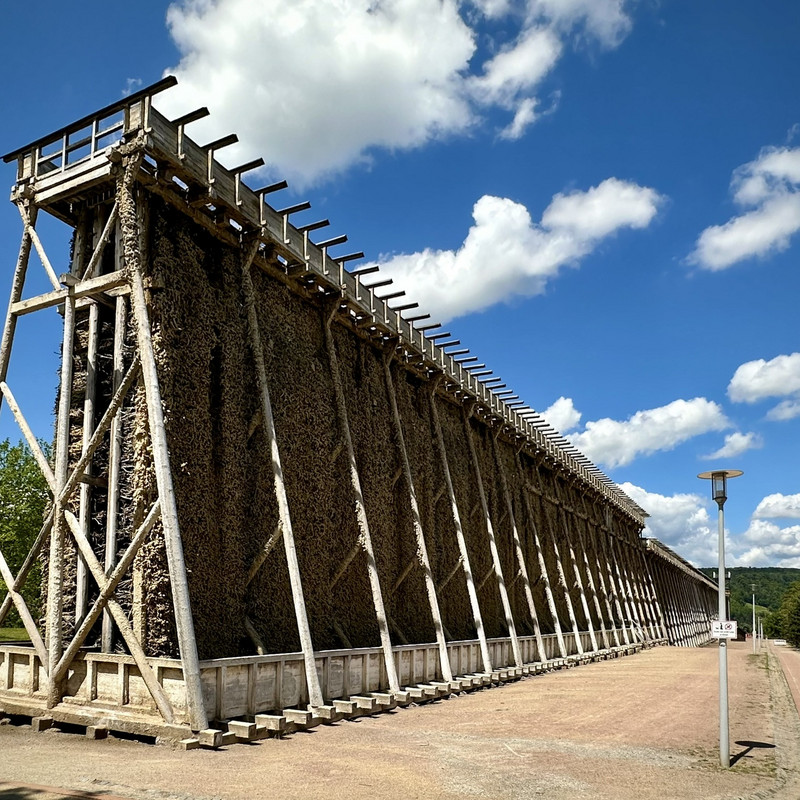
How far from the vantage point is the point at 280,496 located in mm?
12750

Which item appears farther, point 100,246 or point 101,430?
point 100,246

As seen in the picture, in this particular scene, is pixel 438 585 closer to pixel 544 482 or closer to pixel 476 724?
pixel 476 724

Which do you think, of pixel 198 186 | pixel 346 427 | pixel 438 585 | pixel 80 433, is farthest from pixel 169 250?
pixel 438 585

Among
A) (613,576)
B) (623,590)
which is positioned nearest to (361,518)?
(613,576)

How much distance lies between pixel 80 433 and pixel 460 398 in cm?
1433

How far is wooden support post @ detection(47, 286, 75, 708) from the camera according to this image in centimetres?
1058

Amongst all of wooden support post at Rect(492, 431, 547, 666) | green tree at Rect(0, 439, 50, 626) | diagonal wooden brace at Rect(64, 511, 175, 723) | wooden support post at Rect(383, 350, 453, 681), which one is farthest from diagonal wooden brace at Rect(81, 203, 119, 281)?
green tree at Rect(0, 439, 50, 626)

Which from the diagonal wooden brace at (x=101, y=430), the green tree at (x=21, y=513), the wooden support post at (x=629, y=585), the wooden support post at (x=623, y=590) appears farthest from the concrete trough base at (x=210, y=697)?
the wooden support post at (x=629, y=585)

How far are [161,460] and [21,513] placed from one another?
24.7m

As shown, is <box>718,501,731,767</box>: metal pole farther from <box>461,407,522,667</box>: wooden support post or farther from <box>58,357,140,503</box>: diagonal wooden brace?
<box>461,407,522,667</box>: wooden support post

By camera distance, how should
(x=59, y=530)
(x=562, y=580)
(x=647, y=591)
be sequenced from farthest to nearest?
(x=647, y=591), (x=562, y=580), (x=59, y=530)

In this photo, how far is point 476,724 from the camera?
11984 millimetres

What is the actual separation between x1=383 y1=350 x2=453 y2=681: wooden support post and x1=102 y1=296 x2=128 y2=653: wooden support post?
7.48 m

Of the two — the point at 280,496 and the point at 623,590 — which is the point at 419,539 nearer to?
the point at 280,496
